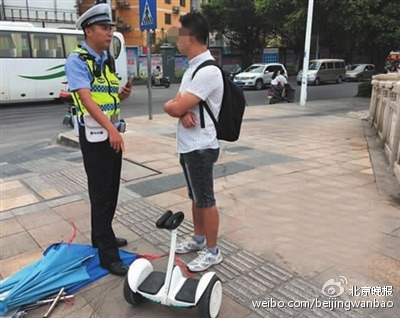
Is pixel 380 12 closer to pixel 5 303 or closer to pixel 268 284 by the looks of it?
pixel 268 284

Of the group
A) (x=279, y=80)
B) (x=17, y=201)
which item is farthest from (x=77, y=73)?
(x=279, y=80)

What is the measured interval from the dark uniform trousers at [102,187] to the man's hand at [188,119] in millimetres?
525

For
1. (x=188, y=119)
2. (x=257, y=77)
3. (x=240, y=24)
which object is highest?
(x=240, y=24)

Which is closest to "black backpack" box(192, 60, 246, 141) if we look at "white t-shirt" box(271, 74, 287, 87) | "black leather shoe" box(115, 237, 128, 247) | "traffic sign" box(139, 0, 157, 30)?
"black leather shoe" box(115, 237, 128, 247)

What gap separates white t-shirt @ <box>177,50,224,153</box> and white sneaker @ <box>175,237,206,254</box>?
2.83ft

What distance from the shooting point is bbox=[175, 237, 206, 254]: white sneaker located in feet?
10.1

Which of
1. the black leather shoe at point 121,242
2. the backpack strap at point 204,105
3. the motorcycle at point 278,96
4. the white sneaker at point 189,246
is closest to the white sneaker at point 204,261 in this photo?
the white sneaker at point 189,246

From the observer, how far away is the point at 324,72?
27.2 m

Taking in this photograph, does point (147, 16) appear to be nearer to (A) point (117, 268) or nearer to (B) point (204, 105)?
(B) point (204, 105)

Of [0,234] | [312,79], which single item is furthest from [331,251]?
[312,79]

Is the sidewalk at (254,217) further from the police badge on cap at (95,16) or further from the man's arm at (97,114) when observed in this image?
the police badge on cap at (95,16)

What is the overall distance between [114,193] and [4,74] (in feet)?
42.6

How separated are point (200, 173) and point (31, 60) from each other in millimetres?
13723

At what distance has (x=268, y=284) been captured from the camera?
2631 millimetres
